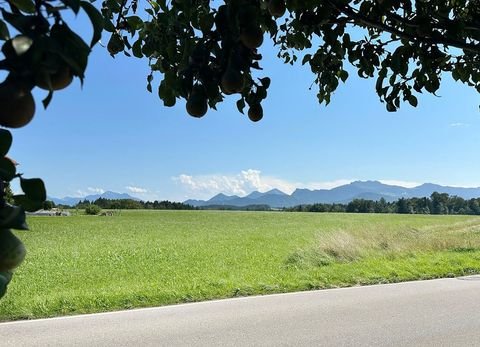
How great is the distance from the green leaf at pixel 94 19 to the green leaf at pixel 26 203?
258mm

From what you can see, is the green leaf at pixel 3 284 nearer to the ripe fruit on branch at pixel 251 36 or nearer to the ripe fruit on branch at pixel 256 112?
the ripe fruit on branch at pixel 251 36

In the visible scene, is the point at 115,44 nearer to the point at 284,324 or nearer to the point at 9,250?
the point at 9,250

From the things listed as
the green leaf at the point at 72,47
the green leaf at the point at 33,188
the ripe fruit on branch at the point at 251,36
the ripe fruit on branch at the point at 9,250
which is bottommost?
the ripe fruit on branch at the point at 9,250

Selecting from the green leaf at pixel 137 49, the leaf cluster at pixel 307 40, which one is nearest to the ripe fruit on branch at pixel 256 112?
the leaf cluster at pixel 307 40

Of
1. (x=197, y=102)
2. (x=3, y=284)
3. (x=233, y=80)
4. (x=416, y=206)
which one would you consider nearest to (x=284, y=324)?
(x=197, y=102)

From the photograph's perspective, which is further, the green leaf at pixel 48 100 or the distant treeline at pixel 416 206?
the distant treeline at pixel 416 206

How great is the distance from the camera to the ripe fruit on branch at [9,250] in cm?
64

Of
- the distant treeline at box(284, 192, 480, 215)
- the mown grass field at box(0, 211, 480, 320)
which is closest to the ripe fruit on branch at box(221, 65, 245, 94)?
the mown grass field at box(0, 211, 480, 320)

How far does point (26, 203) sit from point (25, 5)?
297 mm

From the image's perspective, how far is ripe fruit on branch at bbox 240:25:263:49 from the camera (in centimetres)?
106

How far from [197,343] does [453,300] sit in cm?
454

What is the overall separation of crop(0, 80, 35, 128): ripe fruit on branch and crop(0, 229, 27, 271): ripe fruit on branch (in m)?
0.16

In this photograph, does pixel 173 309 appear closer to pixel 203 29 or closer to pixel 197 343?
pixel 197 343

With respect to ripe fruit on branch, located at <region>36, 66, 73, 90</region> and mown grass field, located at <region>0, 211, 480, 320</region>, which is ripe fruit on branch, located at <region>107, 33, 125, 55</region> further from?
mown grass field, located at <region>0, 211, 480, 320</region>
